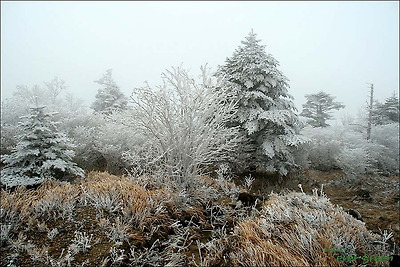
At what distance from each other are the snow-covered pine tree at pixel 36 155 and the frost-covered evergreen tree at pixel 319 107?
1767 cm

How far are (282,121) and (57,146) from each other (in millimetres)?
7620

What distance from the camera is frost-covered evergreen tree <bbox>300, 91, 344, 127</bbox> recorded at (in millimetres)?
17641

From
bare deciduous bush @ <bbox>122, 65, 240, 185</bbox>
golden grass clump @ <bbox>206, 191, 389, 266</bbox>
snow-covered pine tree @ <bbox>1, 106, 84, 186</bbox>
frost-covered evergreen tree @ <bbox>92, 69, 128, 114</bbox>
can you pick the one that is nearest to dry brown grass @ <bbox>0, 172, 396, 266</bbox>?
golden grass clump @ <bbox>206, 191, 389, 266</bbox>

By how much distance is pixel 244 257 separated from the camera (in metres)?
3.01

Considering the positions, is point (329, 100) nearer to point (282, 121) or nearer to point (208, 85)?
point (282, 121)

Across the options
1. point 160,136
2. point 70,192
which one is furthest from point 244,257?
point 70,192

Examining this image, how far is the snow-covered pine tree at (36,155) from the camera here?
5.54 m

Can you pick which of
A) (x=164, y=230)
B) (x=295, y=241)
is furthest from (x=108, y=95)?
(x=295, y=241)

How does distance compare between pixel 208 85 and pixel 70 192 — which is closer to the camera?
pixel 70 192

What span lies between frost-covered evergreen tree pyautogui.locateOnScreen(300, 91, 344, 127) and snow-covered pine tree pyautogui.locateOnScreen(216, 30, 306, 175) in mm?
10140

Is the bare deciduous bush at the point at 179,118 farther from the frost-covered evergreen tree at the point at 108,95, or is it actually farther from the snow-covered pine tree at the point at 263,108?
the frost-covered evergreen tree at the point at 108,95

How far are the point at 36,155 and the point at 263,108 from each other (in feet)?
26.1

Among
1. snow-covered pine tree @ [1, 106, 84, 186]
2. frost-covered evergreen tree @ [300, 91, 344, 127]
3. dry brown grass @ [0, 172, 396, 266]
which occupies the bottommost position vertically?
dry brown grass @ [0, 172, 396, 266]

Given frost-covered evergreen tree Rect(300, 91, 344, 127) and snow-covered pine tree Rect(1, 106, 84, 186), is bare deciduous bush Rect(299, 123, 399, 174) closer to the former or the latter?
frost-covered evergreen tree Rect(300, 91, 344, 127)
